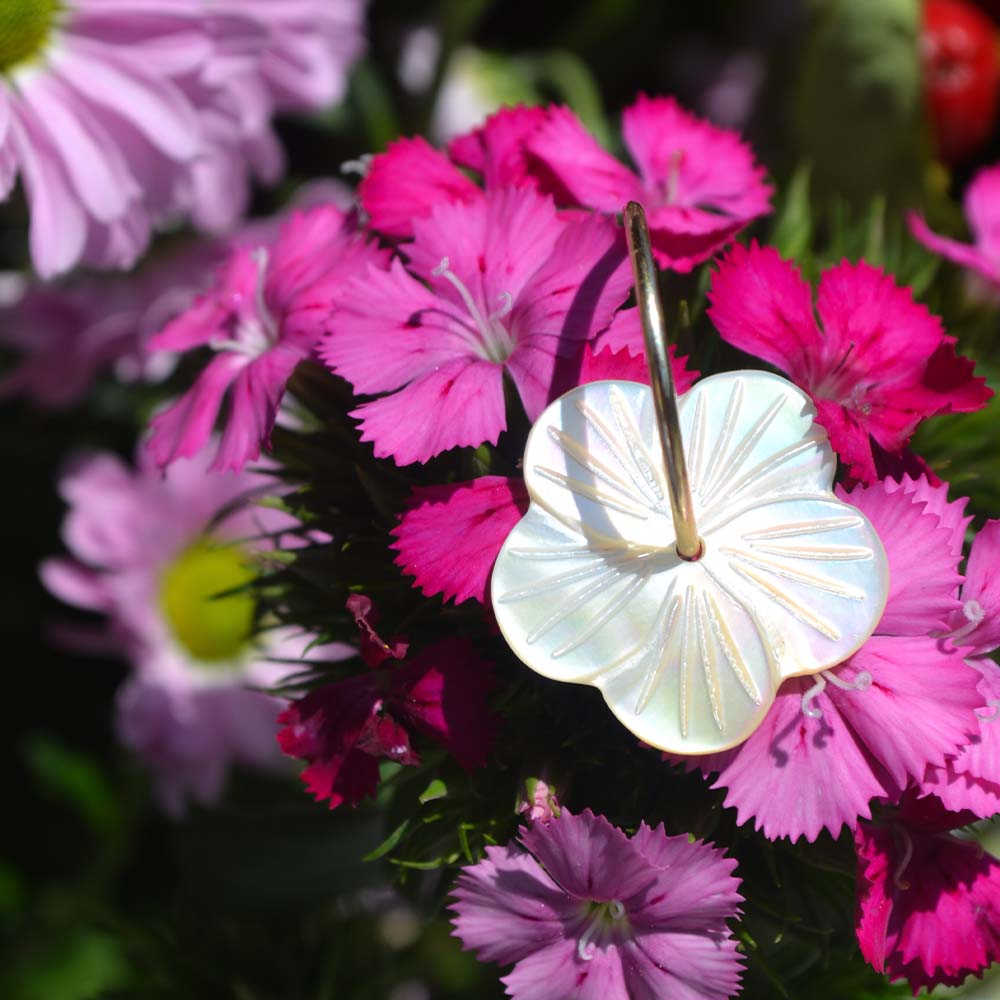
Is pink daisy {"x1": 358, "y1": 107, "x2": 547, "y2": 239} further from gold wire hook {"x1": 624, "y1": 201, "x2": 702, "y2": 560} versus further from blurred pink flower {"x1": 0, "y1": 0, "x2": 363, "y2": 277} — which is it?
blurred pink flower {"x1": 0, "y1": 0, "x2": 363, "y2": 277}

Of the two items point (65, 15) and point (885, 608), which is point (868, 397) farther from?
point (65, 15)

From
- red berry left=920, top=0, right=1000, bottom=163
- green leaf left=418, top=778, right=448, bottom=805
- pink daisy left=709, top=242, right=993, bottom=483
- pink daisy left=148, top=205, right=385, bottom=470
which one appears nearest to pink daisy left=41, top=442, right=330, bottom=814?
pink daisy left=148, top=205, right=385, bottom=470

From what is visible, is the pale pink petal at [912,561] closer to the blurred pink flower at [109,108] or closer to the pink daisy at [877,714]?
the pink daisy at [877,714]

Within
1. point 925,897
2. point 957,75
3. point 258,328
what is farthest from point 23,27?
point 957,75

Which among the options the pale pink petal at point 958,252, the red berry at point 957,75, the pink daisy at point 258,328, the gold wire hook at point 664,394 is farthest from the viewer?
the red berry at point 957,75

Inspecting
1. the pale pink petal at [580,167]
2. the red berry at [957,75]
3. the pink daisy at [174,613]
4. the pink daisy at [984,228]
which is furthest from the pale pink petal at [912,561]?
the red berry at [957,75]

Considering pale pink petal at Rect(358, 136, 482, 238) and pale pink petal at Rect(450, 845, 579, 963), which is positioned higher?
pale pink petal at Rect(358, 136, 482, 238)
